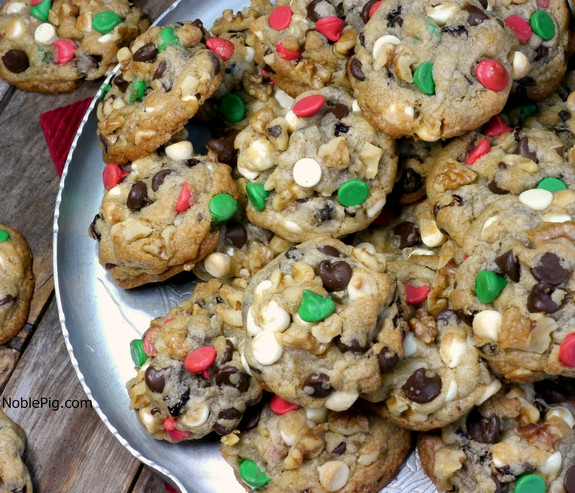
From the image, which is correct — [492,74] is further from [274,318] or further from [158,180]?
[158,180]

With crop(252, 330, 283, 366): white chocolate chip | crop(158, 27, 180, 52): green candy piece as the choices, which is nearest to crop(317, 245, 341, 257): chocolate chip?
crop(252, 330, 283, 366): white chocolate chip

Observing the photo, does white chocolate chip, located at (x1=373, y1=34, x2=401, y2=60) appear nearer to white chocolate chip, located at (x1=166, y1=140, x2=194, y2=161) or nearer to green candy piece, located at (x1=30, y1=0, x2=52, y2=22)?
white chocolate chip, located at (x1=166, y1=140, x2=194, y2=161)

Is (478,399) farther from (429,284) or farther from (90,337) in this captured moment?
(90,337)

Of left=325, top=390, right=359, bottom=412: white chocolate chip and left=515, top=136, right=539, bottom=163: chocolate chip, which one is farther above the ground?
left=515, top=136, right=539, bottom=163: chocolate chip

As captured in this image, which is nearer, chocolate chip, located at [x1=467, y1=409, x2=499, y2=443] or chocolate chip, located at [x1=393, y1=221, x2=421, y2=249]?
chocolate chip, located at [x1=467, y1=409, x2=499, y2=443]

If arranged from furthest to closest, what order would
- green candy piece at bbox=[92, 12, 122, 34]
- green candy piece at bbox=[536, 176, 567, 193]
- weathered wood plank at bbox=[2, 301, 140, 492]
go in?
green candy piece at bbox=[92, 12, 122, 34]
weathered wood plank at bbox=[2, 301, 140, 492]
green candy piece at bbox=[536, 176, 567, 193]

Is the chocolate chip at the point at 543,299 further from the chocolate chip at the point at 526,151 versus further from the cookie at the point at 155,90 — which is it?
the cookie at the point at 155,90

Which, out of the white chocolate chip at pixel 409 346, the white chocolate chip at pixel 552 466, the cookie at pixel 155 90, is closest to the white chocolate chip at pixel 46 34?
the cookie at pixel 155 90
